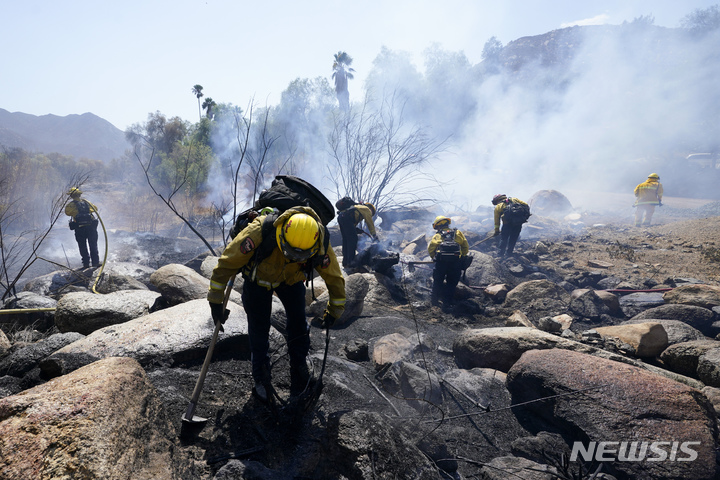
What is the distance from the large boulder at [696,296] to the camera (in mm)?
5090

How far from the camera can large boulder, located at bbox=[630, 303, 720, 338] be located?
183 inches

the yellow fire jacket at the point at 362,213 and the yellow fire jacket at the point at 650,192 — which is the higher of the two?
the yellow fire jacket at the point at 650,192

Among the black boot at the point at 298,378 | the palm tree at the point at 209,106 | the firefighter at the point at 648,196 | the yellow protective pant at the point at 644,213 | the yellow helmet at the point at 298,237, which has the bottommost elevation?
the black boot at the point at 298,378

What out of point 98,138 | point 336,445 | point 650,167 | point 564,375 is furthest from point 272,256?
point 98,138

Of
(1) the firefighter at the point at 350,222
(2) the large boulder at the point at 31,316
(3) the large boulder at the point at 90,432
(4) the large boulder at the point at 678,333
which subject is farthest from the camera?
(1) the firefighter at the point at 350,222

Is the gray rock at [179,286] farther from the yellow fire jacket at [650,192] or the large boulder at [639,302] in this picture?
the yellow fire jacket at [650,192]

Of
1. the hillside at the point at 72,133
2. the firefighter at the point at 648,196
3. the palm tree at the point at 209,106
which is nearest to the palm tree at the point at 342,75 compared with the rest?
the palm tree at the point at 209,106

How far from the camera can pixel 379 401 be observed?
10.0 ft

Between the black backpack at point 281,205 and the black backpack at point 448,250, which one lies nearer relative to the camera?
the black backpack at point 281,205

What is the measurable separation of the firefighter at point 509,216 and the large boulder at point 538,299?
269 cm

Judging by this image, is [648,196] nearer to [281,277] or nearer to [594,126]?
[281,277]

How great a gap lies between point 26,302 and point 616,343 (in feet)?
24.1

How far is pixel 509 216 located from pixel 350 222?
168 inches

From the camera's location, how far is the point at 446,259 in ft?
21.3
